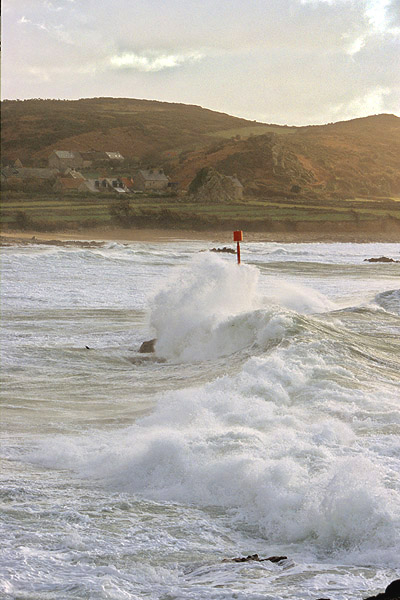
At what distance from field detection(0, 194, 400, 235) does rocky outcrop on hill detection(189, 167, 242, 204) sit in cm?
839

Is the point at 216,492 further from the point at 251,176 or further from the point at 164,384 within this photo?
the point at 251,176

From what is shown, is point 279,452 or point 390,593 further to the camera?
point 279,452

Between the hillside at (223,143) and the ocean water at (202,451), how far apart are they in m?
69.9

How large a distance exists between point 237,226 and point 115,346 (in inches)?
1888

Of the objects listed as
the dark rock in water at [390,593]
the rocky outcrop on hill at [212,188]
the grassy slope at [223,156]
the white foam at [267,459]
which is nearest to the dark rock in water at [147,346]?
the white foam at [267,459]

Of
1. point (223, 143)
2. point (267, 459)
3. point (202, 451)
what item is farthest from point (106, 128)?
point (267, 459)

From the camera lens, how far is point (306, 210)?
67.4m

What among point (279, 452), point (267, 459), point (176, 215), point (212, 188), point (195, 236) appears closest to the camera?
point (267, 459)

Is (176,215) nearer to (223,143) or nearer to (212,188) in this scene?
(212,188)

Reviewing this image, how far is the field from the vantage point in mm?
57156

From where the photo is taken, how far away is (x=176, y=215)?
2421 inches

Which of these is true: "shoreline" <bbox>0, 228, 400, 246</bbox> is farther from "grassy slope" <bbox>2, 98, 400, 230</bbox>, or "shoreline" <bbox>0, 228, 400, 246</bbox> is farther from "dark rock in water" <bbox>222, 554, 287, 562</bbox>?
"dark rock in water" <bbox>222, 554, 287, 562</bbox>

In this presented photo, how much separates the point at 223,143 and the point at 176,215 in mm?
50955

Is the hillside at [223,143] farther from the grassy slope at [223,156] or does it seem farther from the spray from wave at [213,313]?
the spray from wave at [213,313]
